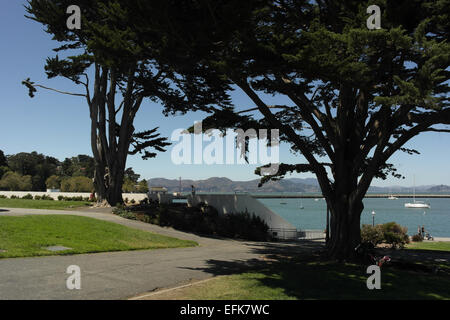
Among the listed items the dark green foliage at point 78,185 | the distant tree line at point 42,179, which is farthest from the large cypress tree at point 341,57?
the dark green foliage at point 78,185

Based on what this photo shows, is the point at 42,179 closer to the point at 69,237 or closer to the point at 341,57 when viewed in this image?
the point at 69,237

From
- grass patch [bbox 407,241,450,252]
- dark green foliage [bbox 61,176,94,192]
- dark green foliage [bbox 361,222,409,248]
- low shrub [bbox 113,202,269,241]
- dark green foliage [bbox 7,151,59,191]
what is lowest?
grass patch [bbox 407,241,450,252]

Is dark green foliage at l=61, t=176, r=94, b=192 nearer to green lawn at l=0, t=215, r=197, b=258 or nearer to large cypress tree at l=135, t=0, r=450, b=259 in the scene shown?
green lawn at l=0, t=215, r=197, b=258

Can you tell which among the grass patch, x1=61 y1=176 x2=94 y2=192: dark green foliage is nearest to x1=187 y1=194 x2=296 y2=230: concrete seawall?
the grass patch

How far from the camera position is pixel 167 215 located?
2277 centimetres

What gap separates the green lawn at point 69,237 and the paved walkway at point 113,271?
0.80 m

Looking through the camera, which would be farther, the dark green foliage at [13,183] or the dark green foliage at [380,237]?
the dark green foliage at [13,183]

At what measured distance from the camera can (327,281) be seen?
8953mm

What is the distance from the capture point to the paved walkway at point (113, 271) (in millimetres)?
7060

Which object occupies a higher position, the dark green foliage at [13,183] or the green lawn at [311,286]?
the dark green foliage at [13,183]

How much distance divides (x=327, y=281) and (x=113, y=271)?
5.64 m

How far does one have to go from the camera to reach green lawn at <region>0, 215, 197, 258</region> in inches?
451

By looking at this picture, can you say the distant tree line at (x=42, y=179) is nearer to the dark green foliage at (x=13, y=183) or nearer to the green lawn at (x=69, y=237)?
the dark green foliage at (x=13, y=183)
